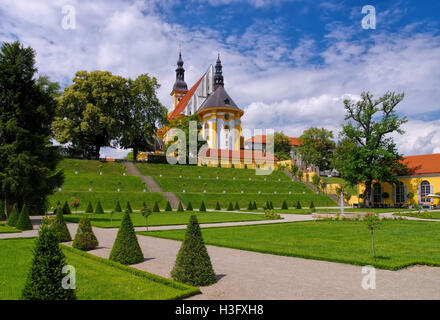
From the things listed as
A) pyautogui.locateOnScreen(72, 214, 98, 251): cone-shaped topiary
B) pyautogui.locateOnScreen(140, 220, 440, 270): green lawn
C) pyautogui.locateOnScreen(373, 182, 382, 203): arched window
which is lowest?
pyautogui.locateOnScreen(140, 220, 440, 270): green lawn

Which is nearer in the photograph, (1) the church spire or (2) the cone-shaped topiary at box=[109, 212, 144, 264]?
(2) the cone-shaped topiary at box=[109, 212, 144, 264]

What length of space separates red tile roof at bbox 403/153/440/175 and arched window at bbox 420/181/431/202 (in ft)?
4.72

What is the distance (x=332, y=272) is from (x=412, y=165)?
4557cm

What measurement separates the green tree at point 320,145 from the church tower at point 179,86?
44052 millimetres

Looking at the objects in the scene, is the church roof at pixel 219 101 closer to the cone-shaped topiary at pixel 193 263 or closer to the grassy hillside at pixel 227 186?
the grassy hillside at pixel 227 186

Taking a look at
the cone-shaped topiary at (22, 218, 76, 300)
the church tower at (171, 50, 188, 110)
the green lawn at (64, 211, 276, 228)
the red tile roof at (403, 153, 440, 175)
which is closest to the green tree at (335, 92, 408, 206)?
the red tile roof at (403, 153, 440, 175)

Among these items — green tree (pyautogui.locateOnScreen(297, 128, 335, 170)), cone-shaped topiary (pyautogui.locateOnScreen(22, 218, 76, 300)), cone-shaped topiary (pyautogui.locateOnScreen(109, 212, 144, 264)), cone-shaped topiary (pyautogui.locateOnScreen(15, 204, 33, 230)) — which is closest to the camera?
cone-shaped topiary (pyautogui.locateOnScreen(22, 218, 76, 300))

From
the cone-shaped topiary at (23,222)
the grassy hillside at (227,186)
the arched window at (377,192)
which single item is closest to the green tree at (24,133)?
the cone-shaped topiary at (23,222)

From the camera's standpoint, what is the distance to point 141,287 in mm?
7219

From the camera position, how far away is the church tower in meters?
105

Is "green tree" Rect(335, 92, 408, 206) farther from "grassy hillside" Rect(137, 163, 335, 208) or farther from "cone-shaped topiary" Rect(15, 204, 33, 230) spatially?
"cone-shaped topiary" Rect(15, 204, 33, 230)

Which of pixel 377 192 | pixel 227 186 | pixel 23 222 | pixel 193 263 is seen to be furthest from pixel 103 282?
pixel 377 192

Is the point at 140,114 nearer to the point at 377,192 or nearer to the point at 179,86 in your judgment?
the point at 377,192
